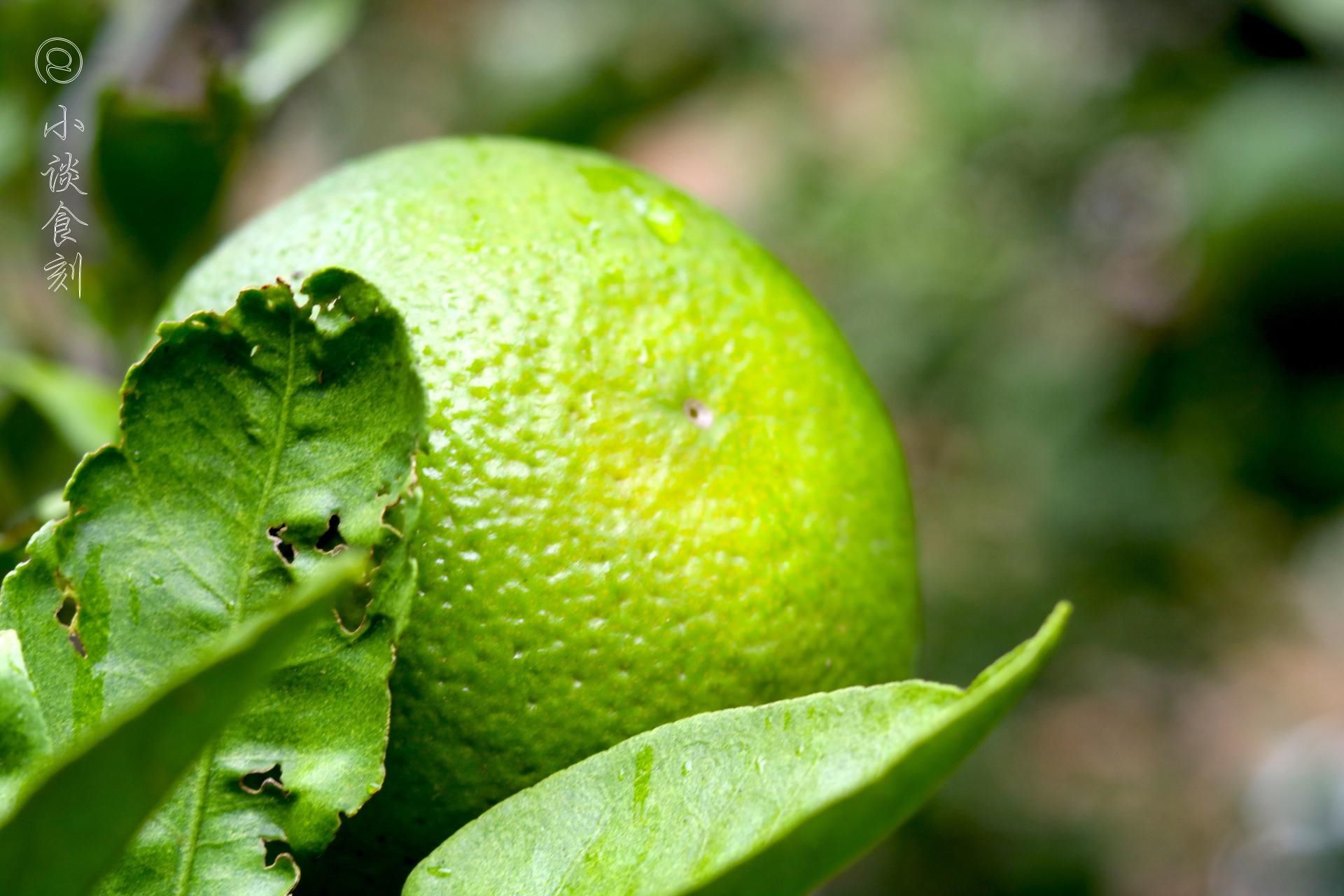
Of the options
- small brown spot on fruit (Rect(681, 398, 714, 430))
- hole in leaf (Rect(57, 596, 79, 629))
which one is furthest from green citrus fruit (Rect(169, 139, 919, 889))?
hole in leaf (Rect(57, 596, 79, 629))

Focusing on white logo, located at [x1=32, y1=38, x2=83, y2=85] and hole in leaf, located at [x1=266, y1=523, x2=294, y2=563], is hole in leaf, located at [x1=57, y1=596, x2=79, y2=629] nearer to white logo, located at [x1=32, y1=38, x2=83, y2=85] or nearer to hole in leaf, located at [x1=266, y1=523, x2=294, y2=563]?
hole in leaf, located at [x1=266, y1=523, x2=294, y2=563]

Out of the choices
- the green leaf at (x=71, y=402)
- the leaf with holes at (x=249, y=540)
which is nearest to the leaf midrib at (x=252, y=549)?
the leaf with holes at (x=249, y=540)

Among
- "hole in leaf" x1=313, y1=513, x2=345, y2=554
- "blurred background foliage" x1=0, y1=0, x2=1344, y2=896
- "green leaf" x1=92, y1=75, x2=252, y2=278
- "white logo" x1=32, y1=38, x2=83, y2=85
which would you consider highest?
"white logo" x1=32, y1=38, x2=83, y2=85

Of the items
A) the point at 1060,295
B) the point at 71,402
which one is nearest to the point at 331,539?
the point at 71,402

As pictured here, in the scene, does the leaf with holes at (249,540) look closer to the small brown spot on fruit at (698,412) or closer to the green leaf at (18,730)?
the green leaf at (18,730)

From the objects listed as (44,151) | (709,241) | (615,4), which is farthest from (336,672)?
(615,4)
